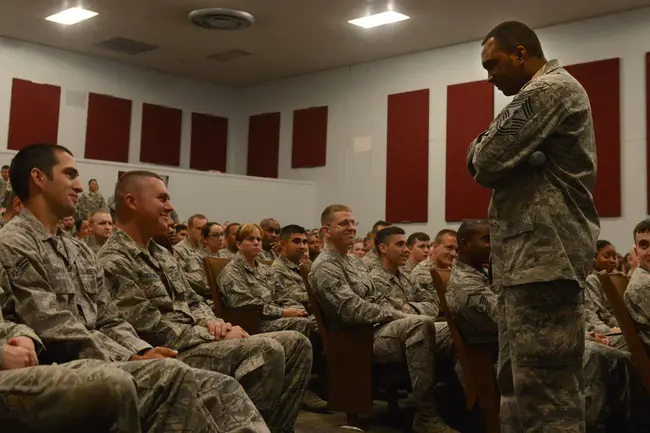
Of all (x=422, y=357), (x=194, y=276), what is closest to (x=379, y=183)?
(x=194, y=276)

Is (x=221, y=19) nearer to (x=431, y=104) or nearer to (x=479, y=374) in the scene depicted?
(x=431, y=104)

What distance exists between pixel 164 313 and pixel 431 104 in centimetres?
836

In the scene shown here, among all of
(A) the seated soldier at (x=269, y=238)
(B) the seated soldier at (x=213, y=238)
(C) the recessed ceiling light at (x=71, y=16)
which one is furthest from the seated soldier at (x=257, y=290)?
(C) the recessed ceiling light at (x=71, y=16)

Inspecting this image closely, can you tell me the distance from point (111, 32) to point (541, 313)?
9535 mm

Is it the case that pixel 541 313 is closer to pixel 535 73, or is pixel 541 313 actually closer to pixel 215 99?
pixel 535 73

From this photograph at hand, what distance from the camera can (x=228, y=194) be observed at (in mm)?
11336

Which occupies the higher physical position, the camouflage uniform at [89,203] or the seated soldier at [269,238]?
the camouflage uniform at [89,203]

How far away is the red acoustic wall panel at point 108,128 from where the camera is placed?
11.7 m

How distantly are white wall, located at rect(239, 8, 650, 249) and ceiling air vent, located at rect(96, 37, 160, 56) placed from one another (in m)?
2.48

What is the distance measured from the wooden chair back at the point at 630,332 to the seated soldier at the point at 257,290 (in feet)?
6.12

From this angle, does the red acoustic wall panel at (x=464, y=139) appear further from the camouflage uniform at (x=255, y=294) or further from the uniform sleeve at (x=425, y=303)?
the camouflage uniform at (x=255, y=294)

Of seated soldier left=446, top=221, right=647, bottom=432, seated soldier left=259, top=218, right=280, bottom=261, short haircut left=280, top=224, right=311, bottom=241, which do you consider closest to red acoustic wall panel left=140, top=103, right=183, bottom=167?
seated soldier left=259, top=218, right=280, bottom=261

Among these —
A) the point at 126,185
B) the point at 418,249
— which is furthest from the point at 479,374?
the point at 418,249

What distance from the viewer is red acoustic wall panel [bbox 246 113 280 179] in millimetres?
12969
